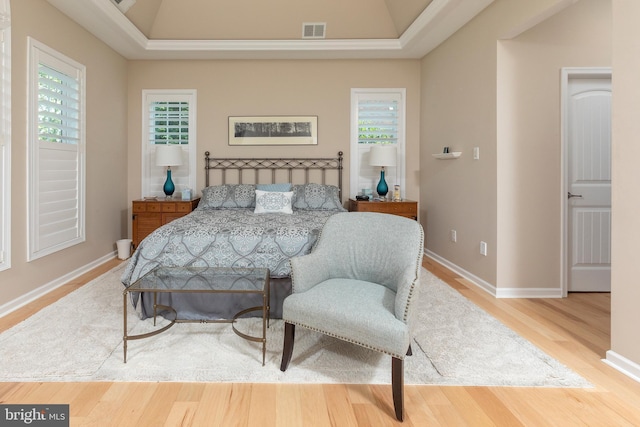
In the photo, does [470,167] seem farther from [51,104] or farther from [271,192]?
[51,104]

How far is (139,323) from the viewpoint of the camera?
9.13 ft

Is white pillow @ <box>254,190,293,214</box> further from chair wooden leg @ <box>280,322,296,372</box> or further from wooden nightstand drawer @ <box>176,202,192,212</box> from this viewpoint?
chair wooden leg @ <box>280,322,296,372</box>

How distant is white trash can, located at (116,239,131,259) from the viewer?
16.0ft

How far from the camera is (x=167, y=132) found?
538 centimetres

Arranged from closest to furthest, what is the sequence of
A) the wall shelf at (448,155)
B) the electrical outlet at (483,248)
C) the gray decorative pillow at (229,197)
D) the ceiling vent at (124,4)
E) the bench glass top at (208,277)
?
the bench glass top at (208,277), the electrical outlet at (483,248), the ceiling vent at (124,4), the wall shelf at (448,155), the gray decorative pillow at (229,197)

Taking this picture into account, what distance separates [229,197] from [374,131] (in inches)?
90.1

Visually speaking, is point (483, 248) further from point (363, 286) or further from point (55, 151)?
point (55, 151)

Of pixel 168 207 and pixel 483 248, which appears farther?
pixel 168 207

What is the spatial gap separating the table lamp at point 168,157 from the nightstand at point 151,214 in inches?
13.4

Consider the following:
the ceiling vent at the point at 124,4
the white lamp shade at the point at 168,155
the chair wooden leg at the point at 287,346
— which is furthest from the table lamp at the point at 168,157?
the chair wooden leg at the point at 287,346

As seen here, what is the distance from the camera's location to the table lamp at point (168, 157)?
4.95 meters

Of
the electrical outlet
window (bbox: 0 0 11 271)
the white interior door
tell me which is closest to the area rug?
window (bbox: 0 0 11 271)

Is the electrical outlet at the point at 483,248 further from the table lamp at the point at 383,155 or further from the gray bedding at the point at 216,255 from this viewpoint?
the gray bedding at the point at 216,255

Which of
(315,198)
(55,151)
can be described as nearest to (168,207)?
(55,151)
